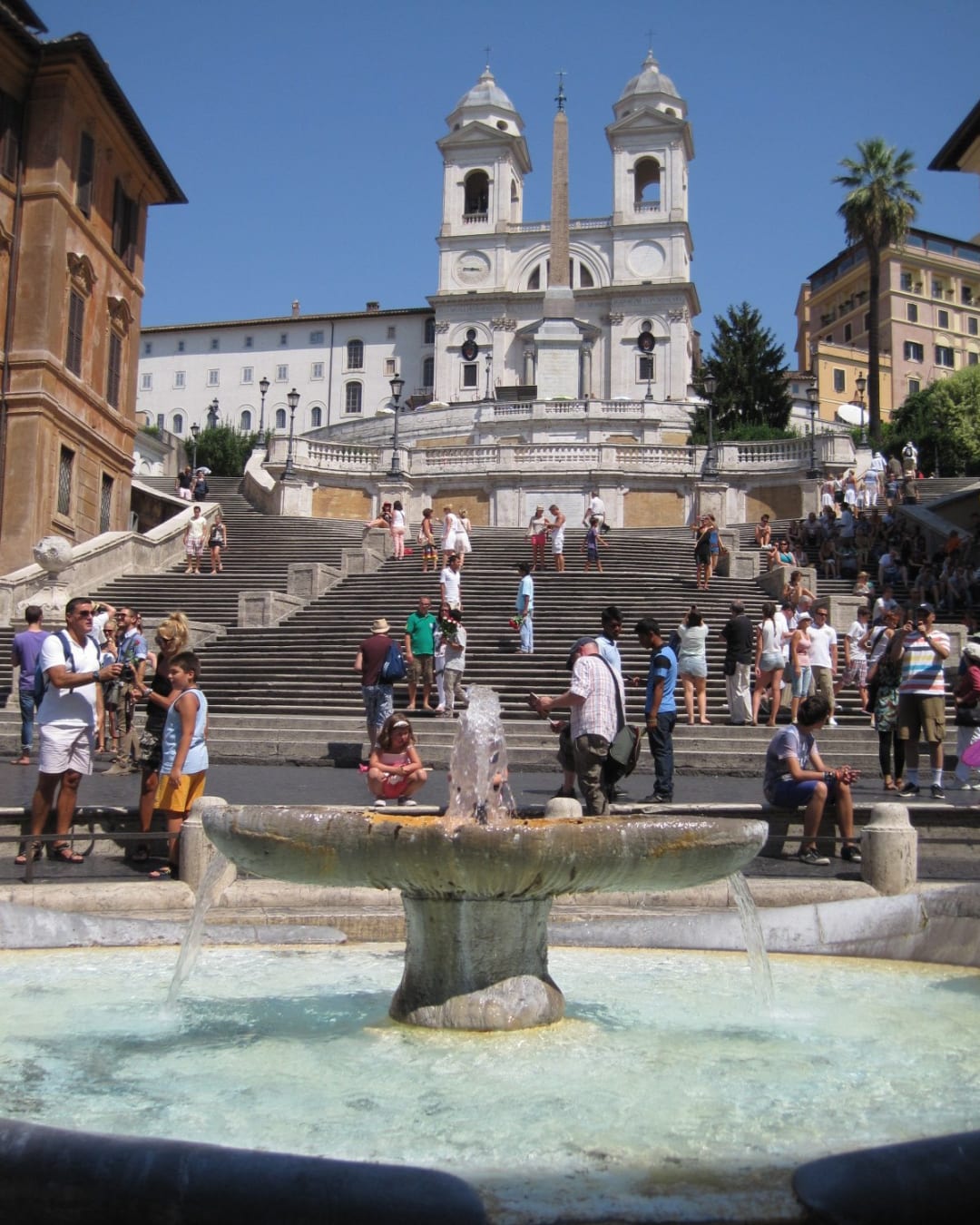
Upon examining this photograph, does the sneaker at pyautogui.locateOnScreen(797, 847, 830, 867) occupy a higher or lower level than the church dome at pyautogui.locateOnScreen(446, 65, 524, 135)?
lower

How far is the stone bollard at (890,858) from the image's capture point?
7.59 meters

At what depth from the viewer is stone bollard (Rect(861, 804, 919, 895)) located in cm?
759

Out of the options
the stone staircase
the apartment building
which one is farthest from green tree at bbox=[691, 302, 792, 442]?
the stone staircase

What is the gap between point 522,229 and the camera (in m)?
82.5

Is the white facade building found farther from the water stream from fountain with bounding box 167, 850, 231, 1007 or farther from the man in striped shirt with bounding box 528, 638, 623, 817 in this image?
the water stream from fountain with bounding box 167, 850, 231, 1007

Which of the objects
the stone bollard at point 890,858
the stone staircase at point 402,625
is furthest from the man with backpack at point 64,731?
the stone staircase at point 402,625

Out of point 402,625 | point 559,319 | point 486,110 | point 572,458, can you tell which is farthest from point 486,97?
point 402,625

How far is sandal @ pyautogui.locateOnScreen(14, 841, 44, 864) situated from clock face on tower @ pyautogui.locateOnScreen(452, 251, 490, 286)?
78063 millimetres

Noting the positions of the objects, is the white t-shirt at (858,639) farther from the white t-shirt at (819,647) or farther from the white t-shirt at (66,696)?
the white t-shirt at (66,696)

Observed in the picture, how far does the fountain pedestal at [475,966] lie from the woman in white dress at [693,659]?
10.8 meters

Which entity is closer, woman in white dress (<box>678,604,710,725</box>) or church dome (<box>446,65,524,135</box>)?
woman in white dress (<box>678,604,710,725</box>)

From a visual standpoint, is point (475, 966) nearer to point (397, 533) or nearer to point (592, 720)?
point (592, 720)

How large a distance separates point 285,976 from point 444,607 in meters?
10.9

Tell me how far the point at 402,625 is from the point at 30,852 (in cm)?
1496
